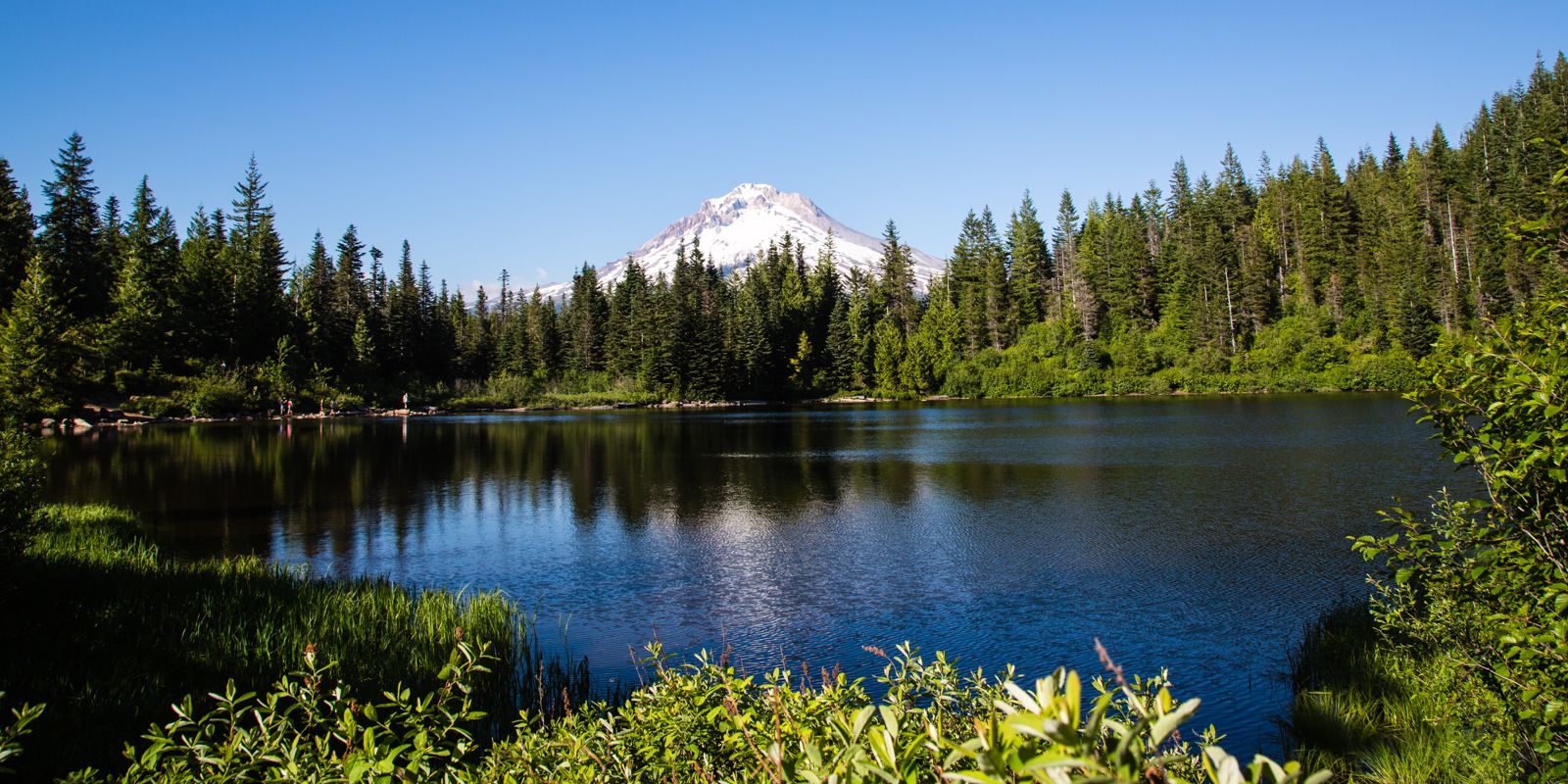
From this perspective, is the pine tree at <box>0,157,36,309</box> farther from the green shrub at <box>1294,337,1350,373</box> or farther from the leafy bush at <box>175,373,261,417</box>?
the green shrub at <box>1294,337,1350,373</box>

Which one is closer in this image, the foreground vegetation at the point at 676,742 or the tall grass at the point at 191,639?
the foreground vegetation at the point at 676,742

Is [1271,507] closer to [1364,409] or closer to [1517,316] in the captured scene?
[1517,316]

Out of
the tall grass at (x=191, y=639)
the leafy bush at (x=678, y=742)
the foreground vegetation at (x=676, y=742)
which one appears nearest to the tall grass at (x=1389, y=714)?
the leafy bush at (x=678, y=742)

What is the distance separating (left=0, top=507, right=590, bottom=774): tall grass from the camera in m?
7.44

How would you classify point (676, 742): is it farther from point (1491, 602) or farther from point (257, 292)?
point (257, 292)

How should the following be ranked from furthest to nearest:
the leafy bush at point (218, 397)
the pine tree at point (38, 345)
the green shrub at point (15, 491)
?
the leafy bush at point (218, 397)
the pine tree at point (38, 345)
the green shrub at point (15, 491)

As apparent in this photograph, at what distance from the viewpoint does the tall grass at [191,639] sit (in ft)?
24.4

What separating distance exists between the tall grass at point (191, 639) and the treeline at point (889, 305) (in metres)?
55.4

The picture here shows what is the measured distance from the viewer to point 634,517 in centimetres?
2461

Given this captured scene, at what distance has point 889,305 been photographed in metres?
125

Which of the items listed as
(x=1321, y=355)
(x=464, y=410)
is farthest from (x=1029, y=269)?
(x=464, y=410)

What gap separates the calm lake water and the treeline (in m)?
32.9

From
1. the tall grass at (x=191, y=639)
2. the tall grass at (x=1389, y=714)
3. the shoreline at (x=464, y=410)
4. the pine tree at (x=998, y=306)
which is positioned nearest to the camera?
the tall grass at (x=1389, y=714)

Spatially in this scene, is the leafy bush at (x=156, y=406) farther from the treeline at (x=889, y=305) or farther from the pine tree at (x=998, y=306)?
the pine tree at (x=998, y=306)
